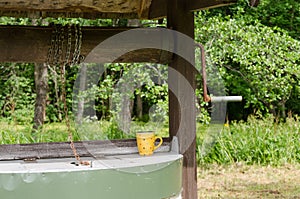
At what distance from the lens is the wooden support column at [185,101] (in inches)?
123

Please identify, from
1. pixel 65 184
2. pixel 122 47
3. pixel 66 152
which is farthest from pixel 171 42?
pixel 65 184

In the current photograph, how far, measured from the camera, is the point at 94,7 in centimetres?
319

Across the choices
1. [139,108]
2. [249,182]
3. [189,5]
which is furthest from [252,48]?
[139,108]

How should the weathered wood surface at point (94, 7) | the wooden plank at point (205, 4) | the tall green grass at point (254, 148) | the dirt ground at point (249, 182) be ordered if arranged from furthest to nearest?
the tall green grass at point (254, 148)
the dirt ground at point (249, 182)
the weathered wood surface at point (94, 7)
the wooden plank at point (205, 4)

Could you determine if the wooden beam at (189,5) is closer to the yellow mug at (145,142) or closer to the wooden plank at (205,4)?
the wooden plank at (205,4)

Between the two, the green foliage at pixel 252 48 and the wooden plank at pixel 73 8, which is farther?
the green foliage at pixel 252 48

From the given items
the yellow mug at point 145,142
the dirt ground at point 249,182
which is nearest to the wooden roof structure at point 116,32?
the yellow mug at point 145,142

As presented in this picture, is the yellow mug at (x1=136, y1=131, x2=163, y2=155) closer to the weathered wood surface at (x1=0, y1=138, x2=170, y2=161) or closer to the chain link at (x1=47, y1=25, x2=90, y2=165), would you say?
the weathered wood surface at (x1=0, y1=138, x2=170, y2=161)

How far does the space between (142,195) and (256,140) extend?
4.43m

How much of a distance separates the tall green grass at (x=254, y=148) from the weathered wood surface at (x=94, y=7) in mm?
3533

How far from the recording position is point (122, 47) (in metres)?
3.10

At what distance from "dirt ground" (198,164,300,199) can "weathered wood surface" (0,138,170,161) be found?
2.54 m

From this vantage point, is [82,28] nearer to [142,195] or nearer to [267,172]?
[142,195]

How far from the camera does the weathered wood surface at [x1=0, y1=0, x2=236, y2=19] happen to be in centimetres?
308
